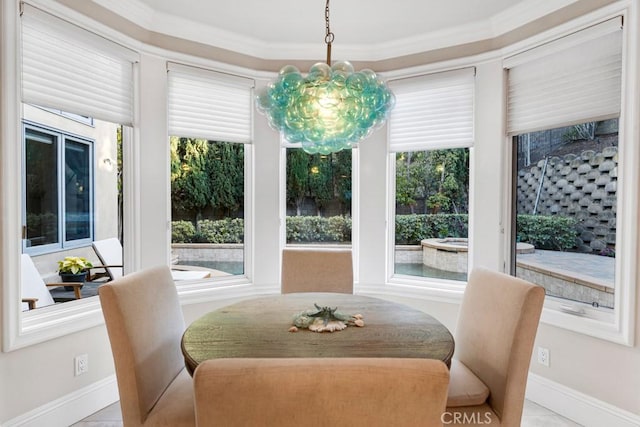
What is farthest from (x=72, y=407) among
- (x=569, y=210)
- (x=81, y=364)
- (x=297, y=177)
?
(x=569, y=210)

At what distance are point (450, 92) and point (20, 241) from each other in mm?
3147

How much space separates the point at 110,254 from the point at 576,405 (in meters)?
3.28

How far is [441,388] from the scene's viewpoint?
758 millimetres

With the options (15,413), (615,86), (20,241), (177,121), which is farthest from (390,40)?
(15,413)

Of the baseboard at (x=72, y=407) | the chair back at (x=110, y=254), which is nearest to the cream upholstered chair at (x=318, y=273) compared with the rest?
the chair back at (x=110, y=254)

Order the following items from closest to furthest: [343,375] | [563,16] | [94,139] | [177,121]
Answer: [343,375], [563,16], [94,139], [177,121]

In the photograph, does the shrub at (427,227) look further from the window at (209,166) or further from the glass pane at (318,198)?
the window at (209,166)

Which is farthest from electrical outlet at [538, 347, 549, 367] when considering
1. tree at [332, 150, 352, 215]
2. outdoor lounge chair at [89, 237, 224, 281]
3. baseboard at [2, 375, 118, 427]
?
outdoor lounge chair at [89, 237, 224, 281]

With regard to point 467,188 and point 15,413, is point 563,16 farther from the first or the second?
point 15,413

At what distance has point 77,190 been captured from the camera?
8.32 feet

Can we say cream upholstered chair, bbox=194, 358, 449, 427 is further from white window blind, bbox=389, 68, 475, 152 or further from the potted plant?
white window blind, bbox=389, 68, 475, 152

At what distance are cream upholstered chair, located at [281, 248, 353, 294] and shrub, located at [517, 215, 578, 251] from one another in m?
1.36

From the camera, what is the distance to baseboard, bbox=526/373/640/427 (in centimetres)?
212

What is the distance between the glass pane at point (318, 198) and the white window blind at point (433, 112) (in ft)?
1.83
